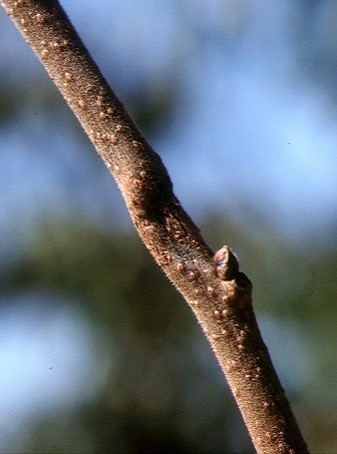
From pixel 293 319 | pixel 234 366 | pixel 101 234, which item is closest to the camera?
pixel 234 366

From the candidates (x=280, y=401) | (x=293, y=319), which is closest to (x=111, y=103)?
(x=280, y=401)

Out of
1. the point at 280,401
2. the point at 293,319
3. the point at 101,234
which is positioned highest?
the point at 101,234

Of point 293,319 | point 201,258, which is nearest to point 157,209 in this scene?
point 201,258

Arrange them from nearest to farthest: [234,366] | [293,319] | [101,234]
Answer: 1. [234,366]
2. [293,319]
3. [101,234]

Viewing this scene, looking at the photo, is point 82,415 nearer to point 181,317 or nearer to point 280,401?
point 181,317

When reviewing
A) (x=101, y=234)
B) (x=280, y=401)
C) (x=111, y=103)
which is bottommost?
(x=280, y=401)

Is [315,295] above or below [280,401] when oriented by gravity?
above

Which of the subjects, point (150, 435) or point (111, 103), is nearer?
point (111, 103)

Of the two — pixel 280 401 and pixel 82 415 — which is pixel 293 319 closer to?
pixel 82 415

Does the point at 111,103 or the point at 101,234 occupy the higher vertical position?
the point at 101,234
